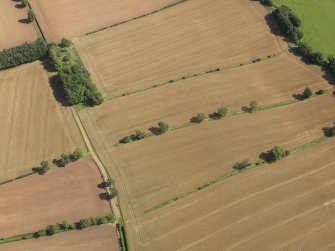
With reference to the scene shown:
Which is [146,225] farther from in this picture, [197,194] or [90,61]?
[90,61]

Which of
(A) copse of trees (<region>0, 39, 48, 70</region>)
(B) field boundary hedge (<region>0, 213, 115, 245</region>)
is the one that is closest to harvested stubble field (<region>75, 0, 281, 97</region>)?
(A) copse of trees (<region>0, 39, 48, 70</region>)

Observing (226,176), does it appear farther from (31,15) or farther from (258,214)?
(31,15)

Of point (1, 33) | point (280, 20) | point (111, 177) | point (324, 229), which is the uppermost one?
point (1, 33)

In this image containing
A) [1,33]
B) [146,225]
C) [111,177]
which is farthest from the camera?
[1,33]

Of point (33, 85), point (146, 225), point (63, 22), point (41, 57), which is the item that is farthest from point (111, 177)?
point (63, 22)

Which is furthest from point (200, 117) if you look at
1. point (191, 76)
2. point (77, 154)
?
point (77, 154)

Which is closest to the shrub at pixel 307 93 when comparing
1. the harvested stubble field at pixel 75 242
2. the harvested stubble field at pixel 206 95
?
the harvested stubble field at pixel 206 95

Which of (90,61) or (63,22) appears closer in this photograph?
(90,61)

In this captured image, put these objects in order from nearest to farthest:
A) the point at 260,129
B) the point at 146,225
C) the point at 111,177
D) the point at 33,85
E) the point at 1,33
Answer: the point at 146,225
the point at 111,177
the point at 260,129
the point at 33,85
the point at 1,33

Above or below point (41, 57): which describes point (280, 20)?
below
